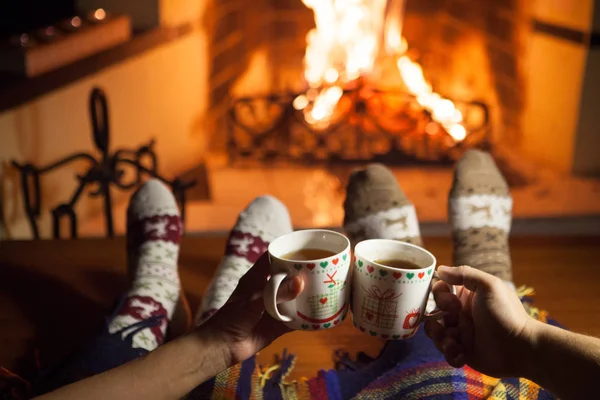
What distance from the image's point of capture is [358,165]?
2154 millimetres

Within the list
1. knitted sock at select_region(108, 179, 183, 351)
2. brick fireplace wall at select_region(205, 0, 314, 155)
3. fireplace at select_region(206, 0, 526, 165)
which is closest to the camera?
knitted sock at select_region(108, 179, 183, 351)

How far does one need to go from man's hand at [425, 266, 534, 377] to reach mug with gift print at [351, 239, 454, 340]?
27 mm

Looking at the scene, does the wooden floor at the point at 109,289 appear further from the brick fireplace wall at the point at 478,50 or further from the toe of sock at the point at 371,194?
the brick fireplace wall at the point at 478,50

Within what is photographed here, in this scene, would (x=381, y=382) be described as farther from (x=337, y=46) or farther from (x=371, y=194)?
(x=337, y=46)

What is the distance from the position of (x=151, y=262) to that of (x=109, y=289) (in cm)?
17

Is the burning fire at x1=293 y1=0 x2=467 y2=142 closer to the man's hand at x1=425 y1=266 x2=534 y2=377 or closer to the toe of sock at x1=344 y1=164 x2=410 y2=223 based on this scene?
the toe of sock at x1=344 y1=164 x2=410 y2=223

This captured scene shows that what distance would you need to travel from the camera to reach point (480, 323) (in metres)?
0.66

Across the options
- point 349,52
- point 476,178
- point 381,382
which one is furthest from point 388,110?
point 381,382

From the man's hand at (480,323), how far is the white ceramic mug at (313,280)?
0.13 metres

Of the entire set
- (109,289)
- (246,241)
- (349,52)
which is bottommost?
(109,289)

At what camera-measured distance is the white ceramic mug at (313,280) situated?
1.99 feet

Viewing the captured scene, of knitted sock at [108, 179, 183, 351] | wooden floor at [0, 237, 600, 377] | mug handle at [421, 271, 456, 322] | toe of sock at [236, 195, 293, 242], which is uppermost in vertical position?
mug handle at [421, 271, 456, 322]

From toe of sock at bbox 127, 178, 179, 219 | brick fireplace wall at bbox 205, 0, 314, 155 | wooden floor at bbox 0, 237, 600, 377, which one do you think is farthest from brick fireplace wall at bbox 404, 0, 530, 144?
toe of sock at bbox 127, 178, 179, 219

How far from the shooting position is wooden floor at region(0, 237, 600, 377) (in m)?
0.97
